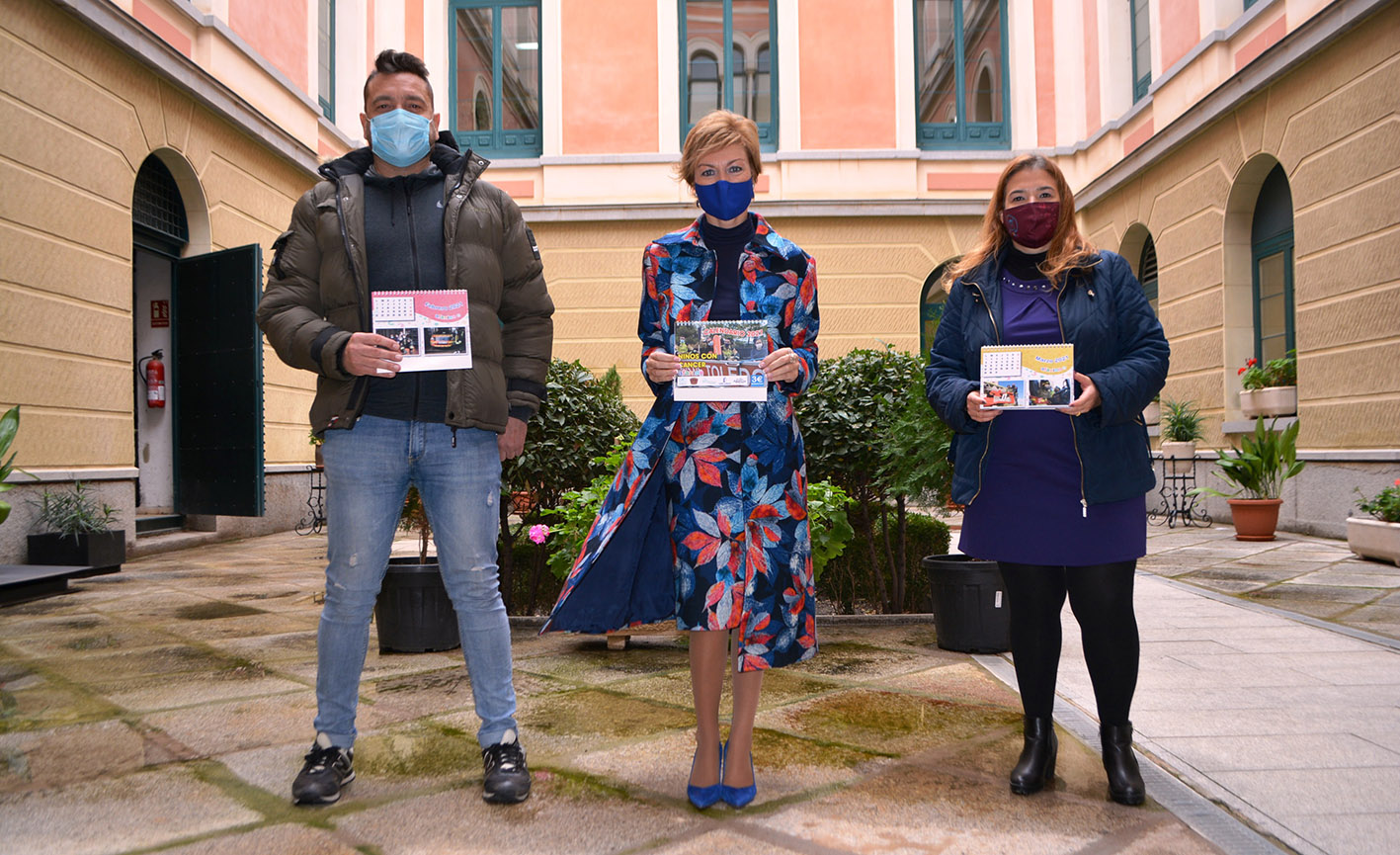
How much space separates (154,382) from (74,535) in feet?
11.3

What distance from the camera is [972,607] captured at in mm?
4465

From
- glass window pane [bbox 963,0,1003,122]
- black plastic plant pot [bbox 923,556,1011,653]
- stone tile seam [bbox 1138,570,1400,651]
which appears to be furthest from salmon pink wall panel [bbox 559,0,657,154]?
black plastic plant pot [bbox 923,556,1011,653]

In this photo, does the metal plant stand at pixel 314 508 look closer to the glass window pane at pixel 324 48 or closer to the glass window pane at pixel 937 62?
the glass window pane at pixel 324 48

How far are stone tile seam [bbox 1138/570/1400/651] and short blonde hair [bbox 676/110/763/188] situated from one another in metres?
4.11

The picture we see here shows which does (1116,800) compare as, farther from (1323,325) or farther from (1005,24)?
(1005,24)

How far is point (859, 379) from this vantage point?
17.3ft

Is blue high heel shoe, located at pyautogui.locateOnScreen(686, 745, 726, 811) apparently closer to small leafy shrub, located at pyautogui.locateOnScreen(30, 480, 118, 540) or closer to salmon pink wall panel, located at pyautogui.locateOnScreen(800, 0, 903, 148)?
small leafy shrub, located at pyautogui.locateOnScreen(30, 480, 118, 540)

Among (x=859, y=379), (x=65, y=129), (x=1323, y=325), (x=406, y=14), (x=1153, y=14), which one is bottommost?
(x=859, y=379)

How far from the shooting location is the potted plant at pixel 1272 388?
9852 mm

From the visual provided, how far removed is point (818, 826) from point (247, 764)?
1784 mm

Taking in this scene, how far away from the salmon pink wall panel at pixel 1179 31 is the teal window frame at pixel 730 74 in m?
5.26

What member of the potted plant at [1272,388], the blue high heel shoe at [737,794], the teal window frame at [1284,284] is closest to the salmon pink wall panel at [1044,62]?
the teal window frame at [1284,284]

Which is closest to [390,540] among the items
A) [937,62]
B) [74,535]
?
[74,535]

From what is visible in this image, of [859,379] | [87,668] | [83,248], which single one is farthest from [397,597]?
[83,248]
